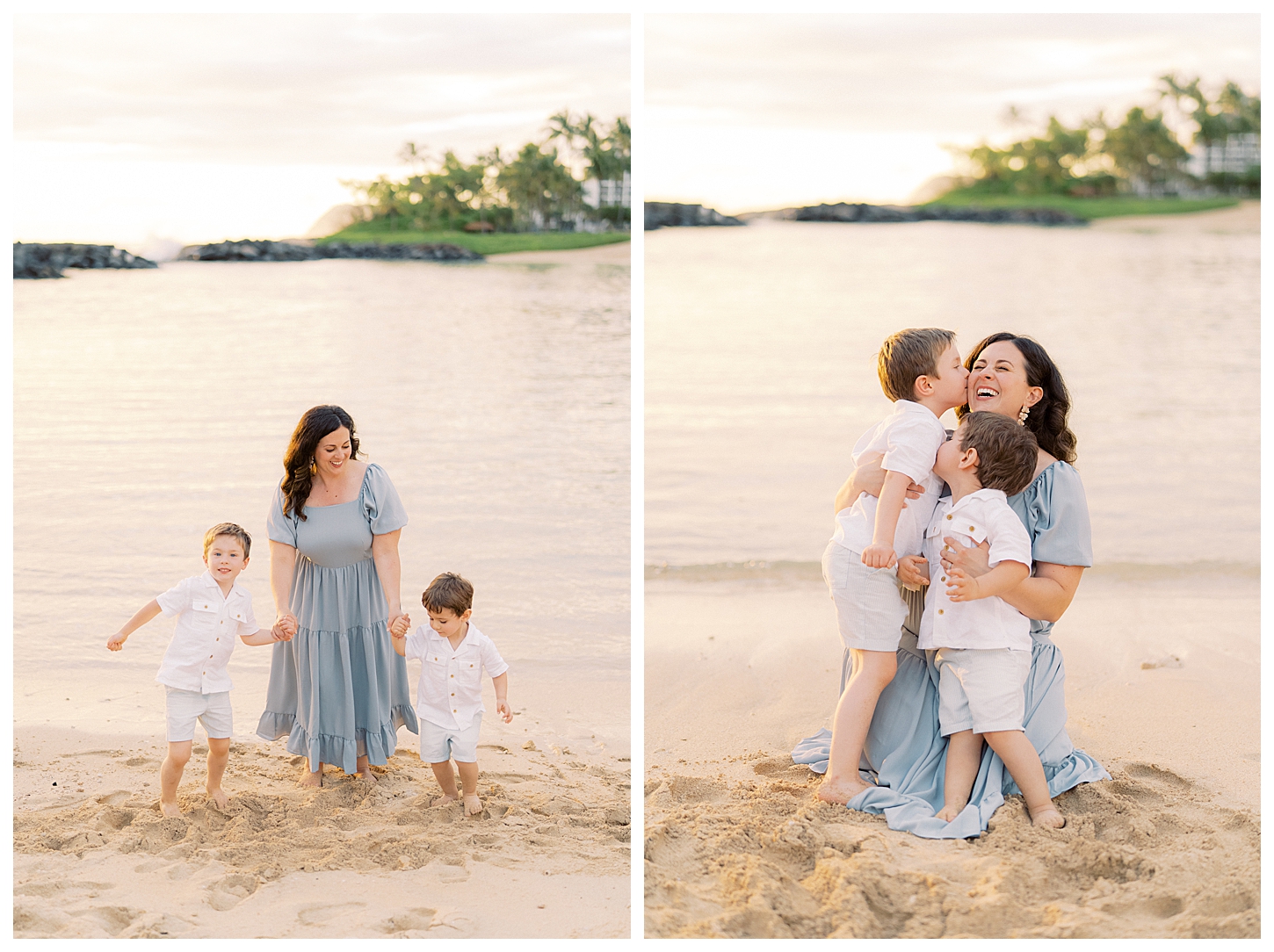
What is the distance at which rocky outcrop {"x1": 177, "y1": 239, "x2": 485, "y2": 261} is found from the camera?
12117 millimetres

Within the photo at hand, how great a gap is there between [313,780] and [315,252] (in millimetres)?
11680

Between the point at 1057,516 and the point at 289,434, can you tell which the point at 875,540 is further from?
the point at 289,434

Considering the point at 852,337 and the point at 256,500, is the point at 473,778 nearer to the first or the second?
the point at 256,500

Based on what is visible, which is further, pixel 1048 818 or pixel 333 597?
pixel 333 597

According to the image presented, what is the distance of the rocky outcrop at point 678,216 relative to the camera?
20234mm

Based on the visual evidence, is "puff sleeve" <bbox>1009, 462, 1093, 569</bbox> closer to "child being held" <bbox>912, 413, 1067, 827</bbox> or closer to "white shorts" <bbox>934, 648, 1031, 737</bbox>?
"child being held" <bbox>912, 413, 1067, 827</bbox>

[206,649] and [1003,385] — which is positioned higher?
[1003,385]

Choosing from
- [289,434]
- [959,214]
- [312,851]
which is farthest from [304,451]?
[959,214]

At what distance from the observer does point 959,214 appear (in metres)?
23.7

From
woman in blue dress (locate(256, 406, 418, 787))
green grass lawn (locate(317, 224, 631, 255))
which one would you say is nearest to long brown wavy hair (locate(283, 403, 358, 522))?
woman in blue dress (locate(256, 406, 418, 787))

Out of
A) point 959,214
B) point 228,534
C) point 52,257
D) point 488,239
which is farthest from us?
point 959,214

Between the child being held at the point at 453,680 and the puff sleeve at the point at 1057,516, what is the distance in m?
1.34

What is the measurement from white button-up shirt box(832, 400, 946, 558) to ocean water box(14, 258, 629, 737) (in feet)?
4.35
